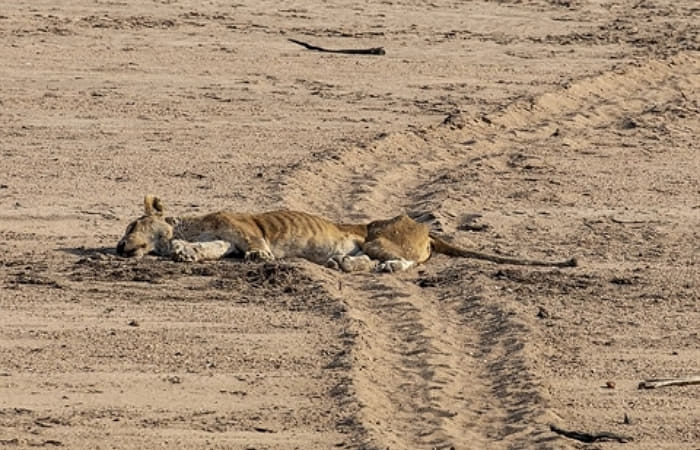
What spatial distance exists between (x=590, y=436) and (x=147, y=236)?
3.40 meters

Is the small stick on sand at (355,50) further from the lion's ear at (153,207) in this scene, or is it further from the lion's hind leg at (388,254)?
the lion's hind leg at (388,254)

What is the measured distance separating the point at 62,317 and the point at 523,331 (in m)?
2.19

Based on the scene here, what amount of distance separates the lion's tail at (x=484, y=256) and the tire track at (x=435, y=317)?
0.45ft

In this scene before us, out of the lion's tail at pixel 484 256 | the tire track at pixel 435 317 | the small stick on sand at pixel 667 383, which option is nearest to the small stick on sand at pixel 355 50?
the tire track at pixel 435 317

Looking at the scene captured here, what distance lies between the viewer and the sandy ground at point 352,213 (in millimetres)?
8055

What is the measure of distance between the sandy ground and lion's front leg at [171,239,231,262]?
0.09 metres

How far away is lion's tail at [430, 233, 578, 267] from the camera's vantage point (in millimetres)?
10531

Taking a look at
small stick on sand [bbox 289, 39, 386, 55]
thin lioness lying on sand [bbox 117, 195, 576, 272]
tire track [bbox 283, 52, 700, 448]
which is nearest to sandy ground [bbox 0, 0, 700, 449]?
tire track [bbox 283, 52, 700, 448]

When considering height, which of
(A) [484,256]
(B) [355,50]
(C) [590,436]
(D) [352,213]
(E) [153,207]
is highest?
(C) [590,436]

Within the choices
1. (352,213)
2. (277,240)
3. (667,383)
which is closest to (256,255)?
(277,240)

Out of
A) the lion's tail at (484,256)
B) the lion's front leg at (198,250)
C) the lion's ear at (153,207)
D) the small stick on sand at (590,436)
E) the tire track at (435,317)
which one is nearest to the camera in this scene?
the small stick on sand at (590,436)

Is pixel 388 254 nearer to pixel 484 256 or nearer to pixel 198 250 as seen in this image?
pixel 484 256

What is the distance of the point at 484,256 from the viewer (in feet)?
34.7

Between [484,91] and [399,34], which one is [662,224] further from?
[399,34]
